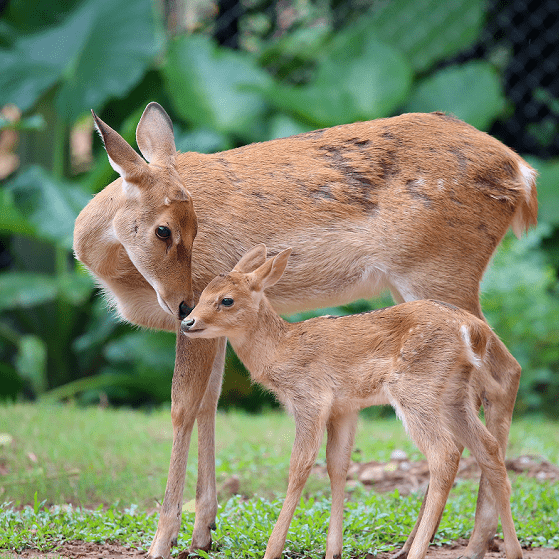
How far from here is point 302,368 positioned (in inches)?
133

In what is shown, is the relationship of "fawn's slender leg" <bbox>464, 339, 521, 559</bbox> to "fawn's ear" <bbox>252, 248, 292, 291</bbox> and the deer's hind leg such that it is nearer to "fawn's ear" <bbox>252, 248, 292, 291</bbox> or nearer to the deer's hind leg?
the deer's hind leg

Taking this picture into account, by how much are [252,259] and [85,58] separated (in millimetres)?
6217

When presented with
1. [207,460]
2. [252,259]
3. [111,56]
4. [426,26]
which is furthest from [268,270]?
[426,26]

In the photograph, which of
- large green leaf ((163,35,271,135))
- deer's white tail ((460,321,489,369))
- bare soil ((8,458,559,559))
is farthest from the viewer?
large green leaf ((163,35,271,135))

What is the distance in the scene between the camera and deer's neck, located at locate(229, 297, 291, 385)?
344 centimetres

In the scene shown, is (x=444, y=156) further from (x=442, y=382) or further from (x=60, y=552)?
(x=60, y=552)

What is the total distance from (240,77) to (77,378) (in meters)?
3.89

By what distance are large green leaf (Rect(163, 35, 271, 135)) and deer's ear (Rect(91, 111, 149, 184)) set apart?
529 cm

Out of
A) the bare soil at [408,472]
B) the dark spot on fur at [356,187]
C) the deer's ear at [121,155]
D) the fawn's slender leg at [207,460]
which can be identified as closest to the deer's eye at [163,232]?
the deer's ear at [121,155]

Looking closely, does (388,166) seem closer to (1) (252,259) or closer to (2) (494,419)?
(1) (252,259)

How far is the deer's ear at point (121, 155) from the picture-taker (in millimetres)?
3523

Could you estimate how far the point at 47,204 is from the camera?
26.4 ft

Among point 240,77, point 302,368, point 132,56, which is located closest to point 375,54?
point 240,77

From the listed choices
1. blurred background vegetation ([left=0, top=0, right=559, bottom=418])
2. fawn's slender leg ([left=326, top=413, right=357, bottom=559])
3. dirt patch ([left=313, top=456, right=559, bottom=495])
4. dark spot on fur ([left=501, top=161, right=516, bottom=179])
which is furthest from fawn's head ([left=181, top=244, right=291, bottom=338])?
blurred background vegetation ([left=0, top=0, right=559, bottom=418])
